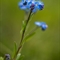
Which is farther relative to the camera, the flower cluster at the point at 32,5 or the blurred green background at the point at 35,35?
the blurred green background at the point at 35,35

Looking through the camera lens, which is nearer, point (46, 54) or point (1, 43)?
point (1, 43)

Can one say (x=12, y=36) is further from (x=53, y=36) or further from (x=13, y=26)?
(x=53, y=36)

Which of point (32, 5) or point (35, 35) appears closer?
point (32, 5)

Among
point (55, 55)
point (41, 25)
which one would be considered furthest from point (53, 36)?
point (41, 25)

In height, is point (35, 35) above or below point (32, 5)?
below

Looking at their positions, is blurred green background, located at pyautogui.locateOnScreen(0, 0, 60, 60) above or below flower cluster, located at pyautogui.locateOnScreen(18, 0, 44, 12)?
below

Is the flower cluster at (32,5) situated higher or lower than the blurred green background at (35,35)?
higher

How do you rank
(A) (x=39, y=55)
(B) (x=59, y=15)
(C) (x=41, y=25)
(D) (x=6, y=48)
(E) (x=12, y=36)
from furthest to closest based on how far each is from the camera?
(B) (x=59, y=15) < (E) (x=12, y=36) < (A) (x=39, y=55) < (D) (x=6, y=48) < (C) (x=41, y=25)

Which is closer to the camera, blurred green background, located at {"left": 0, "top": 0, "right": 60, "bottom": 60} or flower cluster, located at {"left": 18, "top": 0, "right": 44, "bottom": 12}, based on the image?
flower cluster, located at {"left": 18, "top": 0, "right": 44, "bottom": 12}
